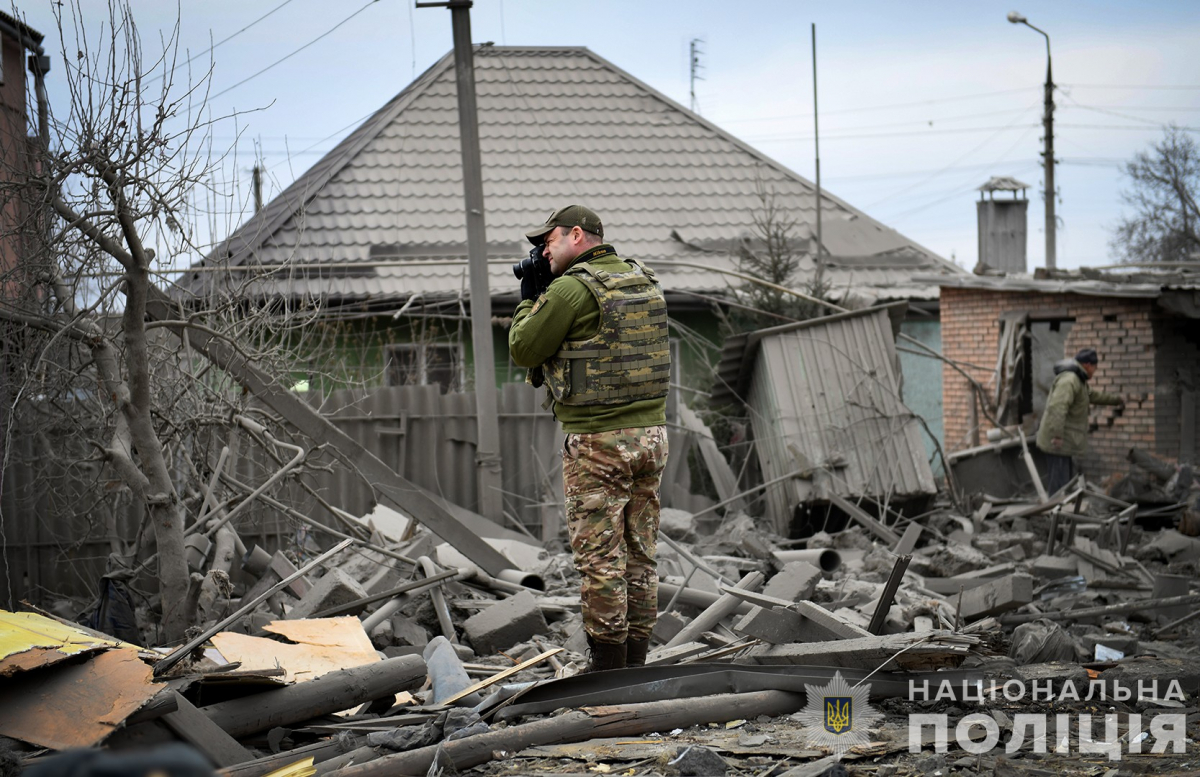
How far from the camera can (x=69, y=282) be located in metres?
5.20

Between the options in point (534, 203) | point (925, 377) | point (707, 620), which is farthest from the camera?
point (925, 377)

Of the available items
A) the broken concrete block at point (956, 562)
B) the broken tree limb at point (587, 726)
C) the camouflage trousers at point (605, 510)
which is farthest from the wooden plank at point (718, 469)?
the broken tree limb at point (587, 726)

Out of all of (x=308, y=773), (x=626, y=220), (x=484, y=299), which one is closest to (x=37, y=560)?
(x=484, y=299)

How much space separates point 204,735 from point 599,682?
4.90 ft

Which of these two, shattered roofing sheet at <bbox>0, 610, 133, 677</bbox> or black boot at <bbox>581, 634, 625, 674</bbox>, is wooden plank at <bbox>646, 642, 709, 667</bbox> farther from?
shattered roofing sheet at <bbox>0, 610, 133, 677</bbox>

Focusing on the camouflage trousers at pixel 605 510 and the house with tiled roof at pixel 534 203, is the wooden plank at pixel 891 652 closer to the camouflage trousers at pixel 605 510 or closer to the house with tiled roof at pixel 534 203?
the camouflage trousers at pixel 605 510

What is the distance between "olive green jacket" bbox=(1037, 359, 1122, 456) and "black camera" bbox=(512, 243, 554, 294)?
7.44 meters

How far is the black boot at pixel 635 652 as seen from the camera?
4344 mm

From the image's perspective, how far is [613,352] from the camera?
420 cm

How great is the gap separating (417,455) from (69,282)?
411 centimetres

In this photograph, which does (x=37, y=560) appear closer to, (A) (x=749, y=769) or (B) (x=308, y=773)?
(B) (x=308, y=773)

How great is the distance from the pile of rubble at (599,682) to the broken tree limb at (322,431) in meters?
0.27

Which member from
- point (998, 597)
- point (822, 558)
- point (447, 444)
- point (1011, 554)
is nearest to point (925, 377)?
point (1011, 554)

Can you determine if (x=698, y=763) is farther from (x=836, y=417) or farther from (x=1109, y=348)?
(x=1109, y=348)
